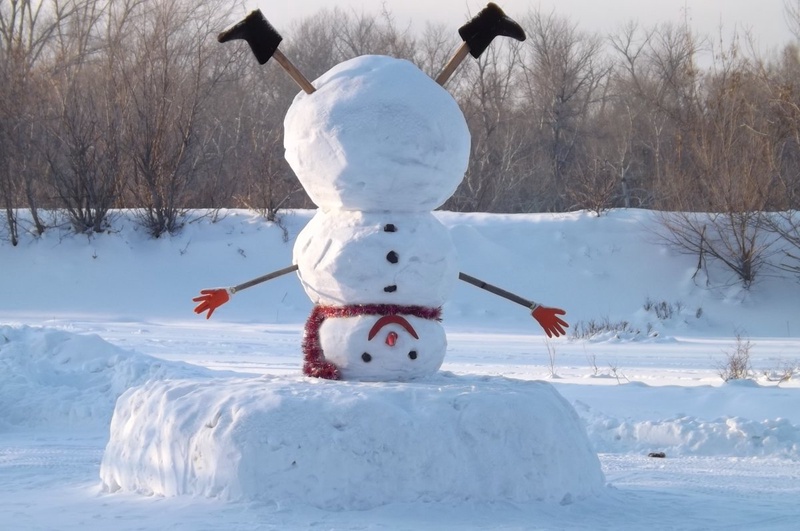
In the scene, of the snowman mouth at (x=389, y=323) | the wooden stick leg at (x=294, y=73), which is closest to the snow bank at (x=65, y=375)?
the snowman mouth at (x=389, y=323)

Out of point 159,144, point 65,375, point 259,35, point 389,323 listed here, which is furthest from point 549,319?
point 159,144

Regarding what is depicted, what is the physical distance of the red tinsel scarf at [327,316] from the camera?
6.03 meters

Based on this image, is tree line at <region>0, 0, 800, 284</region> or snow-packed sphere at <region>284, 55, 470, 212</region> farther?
tree line at <region>0, 0, 800, 284</region>

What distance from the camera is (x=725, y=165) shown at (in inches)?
882

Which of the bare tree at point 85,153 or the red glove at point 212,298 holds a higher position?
the bare tree at point 85,153

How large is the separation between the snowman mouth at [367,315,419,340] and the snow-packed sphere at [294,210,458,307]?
0.10 meters

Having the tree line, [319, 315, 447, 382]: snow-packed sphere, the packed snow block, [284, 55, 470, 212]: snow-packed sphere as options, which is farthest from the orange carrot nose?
the tree line

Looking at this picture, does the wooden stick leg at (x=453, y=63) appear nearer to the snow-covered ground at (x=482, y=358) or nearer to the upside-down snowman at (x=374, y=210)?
the upside-down snowman at (x=374, y=210)

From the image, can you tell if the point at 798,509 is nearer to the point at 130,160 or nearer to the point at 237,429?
the point at 237,429

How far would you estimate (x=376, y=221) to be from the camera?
605cm

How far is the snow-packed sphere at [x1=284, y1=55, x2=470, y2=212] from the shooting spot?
→ 5.97m

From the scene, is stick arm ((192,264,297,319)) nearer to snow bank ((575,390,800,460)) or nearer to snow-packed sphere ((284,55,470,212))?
snow-packed sphere ((284,55,470,212))

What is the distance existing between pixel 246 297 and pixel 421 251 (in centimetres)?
1438

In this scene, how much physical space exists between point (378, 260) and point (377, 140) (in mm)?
709
